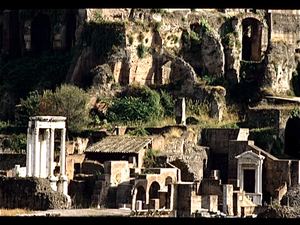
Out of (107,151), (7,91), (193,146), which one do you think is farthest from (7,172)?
(7,91)

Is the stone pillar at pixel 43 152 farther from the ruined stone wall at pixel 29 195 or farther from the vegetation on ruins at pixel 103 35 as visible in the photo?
the vegetation on ruins at pixel 103 35

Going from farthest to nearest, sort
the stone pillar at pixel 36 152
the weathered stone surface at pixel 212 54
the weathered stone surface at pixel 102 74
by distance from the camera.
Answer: the weathered stone surface at pixel 212 54
the weathered stone surface at pixel 102 74
the stone pillar at pixel 36 152

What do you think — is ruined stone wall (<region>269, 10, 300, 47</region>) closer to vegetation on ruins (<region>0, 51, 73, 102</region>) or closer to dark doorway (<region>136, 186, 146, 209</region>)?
vegetation on ruins (<region>0, 51, 73, 102</region>)

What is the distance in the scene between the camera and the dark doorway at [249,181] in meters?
42.5

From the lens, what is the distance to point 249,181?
43.0m

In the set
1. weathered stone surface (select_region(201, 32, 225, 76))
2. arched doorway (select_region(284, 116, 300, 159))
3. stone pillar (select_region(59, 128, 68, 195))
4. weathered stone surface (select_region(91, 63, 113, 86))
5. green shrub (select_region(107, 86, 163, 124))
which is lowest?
stone pillar (select_region(59, 128, 68, 195))

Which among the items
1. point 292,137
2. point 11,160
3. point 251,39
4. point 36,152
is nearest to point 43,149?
point 36,152

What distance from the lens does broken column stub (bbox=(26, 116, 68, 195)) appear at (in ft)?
129

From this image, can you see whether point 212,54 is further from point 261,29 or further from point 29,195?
point 29,195

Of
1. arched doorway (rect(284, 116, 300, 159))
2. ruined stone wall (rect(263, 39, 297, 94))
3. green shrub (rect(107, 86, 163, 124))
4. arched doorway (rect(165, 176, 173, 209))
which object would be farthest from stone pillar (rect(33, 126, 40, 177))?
ruined stone wall (rect(263, 39, 297, 94))

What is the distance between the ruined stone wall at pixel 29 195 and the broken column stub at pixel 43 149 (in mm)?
1850

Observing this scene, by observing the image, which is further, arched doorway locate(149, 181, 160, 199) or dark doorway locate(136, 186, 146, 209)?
arched doorway locate(149, 181, 160, 199)

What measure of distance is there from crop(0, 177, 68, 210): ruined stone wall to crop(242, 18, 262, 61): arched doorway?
20394mm

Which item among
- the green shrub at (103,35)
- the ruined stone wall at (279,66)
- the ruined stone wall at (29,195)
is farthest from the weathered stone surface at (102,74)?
the ruined stone wall at (29,195)
